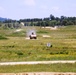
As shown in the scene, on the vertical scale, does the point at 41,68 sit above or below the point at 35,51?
above

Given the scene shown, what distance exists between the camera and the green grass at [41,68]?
23.7 meters

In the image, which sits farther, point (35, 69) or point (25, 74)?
point (35, 69)

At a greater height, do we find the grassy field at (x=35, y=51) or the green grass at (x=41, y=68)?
the green grass at (x=41, y=68)

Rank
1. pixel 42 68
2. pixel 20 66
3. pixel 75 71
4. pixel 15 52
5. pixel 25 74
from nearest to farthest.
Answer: pixel 25 74 → pixel 75 71 → pixel 42 68 → pixel 20 66 → pixel 15 52

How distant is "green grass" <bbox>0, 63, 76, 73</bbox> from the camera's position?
2372cm

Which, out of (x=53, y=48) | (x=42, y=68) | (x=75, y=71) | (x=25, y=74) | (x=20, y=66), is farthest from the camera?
(x=53, y=48)

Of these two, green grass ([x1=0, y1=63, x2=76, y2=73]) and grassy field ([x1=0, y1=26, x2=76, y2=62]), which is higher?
green grass ([x1=0, y1=63, x2=76, y2=73])

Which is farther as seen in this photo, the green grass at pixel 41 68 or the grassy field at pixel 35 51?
the grassy field at pixel 35 51

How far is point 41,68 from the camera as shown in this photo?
24875mm

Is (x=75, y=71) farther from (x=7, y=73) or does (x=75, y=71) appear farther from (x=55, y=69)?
(x=7, y=73)

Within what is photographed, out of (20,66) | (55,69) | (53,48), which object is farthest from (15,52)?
(55,69)

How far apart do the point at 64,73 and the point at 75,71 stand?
1.42 metres

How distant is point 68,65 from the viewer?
26.6 metres

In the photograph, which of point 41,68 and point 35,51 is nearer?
point 41,68
